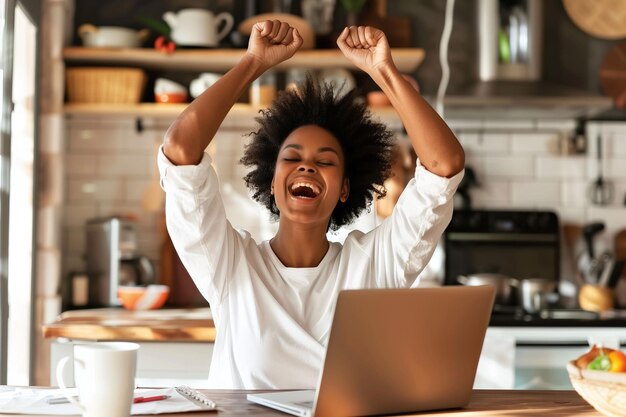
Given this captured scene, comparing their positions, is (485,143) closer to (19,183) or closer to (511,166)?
(511,166)

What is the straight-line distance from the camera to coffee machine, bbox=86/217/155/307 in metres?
3.84

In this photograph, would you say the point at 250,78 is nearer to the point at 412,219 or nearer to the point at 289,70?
the point at 412,219

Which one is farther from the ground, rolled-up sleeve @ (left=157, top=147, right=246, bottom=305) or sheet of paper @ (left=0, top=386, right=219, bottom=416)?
rolled-up sleeve @ (left=157, top=147, right=246, bottom=305)

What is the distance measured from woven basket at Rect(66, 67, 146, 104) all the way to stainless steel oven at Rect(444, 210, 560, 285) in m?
1.52

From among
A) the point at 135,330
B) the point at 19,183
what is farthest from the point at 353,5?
the point at 135,330

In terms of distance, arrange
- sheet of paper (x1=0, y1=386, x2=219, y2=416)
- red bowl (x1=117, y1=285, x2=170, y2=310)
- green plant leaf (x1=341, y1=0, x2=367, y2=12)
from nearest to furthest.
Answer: sheet of paper (x1=0, y1=386, x2=219, y2=416) < red bowl (x1=117, y1=285, x2=170, y2=310) < green plant leaf (x1=341, y1=0, x2=367, y2=12)

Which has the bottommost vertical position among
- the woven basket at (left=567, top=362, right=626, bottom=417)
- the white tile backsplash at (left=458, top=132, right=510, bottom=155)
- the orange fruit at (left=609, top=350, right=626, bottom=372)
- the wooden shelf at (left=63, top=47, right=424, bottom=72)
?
the woven basket at (left=567, top=362, right=626, bottom=417)

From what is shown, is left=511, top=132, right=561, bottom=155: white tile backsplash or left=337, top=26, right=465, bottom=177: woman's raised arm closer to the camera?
left=337, top=26, right=465, bottom=177: woman's raised arm

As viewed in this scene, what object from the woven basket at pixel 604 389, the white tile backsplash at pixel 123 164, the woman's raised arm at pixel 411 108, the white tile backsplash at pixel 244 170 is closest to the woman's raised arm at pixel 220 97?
the woman's raised arm at pixel 411 108

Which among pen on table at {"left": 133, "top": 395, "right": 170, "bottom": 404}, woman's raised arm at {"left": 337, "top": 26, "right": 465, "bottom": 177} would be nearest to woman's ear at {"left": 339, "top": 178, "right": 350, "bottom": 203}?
woman's raised arm at {"left": 337, "top": 26, "right": 465, "bottom": 177}

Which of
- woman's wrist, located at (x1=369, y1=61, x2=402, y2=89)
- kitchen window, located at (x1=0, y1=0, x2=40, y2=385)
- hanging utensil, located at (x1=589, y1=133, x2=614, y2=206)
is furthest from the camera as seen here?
hanging utensil, located at (x1=589, y1=133, x2=614, y2=206)

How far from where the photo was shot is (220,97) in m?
1.80

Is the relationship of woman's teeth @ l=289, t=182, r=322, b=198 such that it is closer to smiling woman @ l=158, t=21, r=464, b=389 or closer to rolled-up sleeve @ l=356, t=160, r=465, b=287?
smiling woman @ l=158, t=21, r=464, b=389

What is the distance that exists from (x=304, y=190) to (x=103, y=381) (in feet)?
2.49
